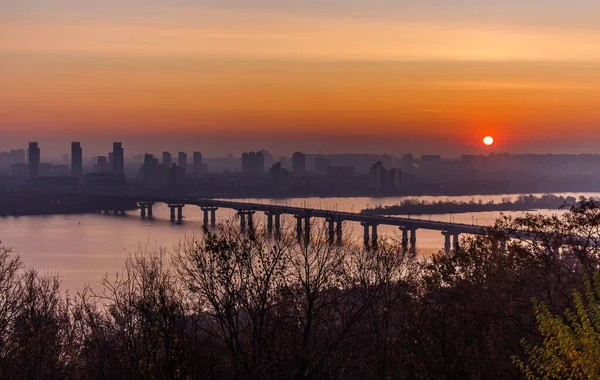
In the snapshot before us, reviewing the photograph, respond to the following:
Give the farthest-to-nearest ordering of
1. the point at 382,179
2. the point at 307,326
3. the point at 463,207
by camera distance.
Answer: the point at 382,179, the point at 463,207, the point at 307,326

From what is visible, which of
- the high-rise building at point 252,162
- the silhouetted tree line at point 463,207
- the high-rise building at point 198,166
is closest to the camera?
the silhouetted tree line at point 463,207

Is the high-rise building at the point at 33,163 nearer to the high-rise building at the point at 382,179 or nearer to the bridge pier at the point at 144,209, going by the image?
the high-rise building at the point at 382,179

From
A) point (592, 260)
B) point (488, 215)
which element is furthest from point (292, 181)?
point (592, 260)

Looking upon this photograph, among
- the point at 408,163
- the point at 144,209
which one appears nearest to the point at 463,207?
the point at 144,209

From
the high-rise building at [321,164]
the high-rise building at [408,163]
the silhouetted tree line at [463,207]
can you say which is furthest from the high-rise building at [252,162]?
the silhouetted tree line at [463,207]

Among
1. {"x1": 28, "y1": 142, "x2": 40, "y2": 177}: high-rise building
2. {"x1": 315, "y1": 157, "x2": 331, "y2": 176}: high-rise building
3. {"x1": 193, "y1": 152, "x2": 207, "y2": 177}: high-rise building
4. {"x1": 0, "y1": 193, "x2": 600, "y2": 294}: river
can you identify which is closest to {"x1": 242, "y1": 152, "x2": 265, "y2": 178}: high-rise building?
{"x1": 193, "y1": 152, "x2": 207, "y2": 177}: high-rise building

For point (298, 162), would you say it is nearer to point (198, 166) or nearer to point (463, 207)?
point (198, 166)

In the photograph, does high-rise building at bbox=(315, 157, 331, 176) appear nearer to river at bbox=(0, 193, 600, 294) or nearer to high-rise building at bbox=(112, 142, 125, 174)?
high-rise building at bbox=(112, 142, 125, 174)

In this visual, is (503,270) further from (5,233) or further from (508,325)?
(5,233)
